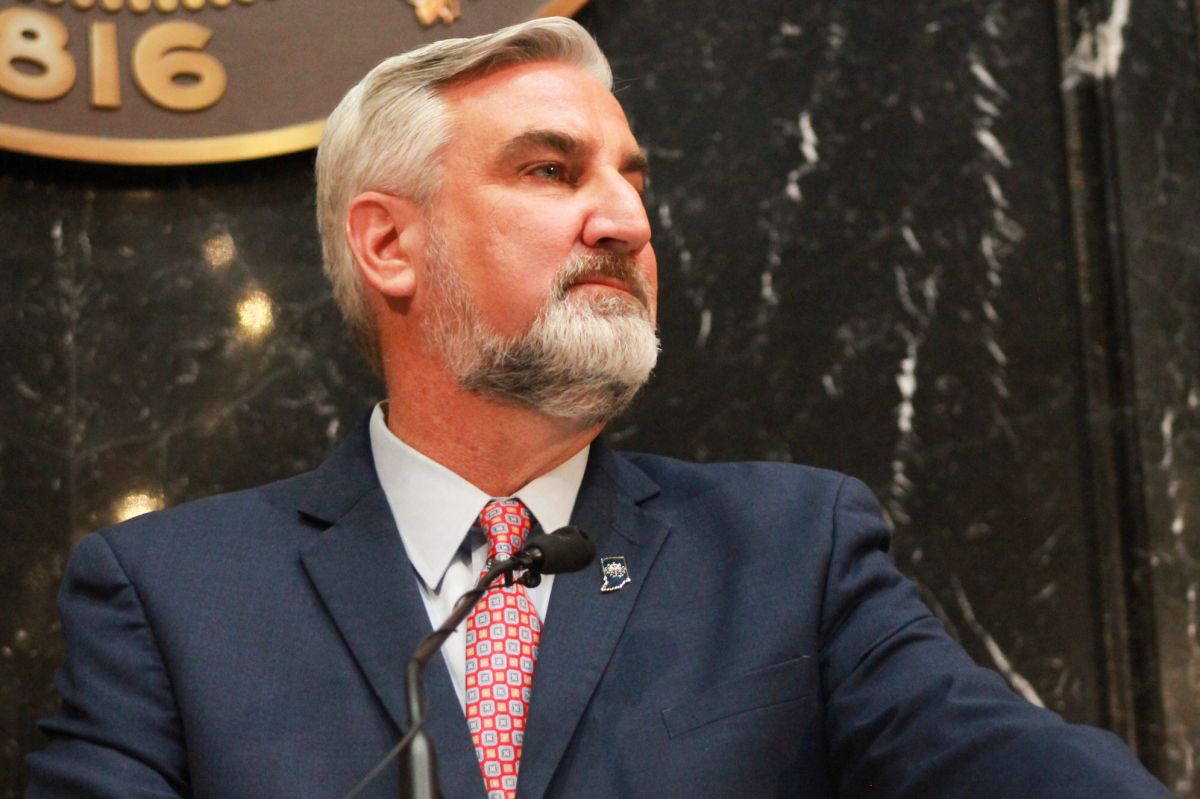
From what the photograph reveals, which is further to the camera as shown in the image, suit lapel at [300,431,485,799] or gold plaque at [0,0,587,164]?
gold plaque at [0,0,587,164]

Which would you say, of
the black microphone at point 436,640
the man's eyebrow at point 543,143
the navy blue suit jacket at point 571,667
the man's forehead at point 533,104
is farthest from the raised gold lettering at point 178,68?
the black microphone at point 436,640

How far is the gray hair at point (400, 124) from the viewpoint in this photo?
5.70 feet

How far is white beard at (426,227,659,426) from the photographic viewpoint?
1.60 metres

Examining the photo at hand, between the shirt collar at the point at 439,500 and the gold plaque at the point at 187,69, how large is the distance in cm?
51

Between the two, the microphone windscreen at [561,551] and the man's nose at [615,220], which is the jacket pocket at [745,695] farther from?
the man's nose at [615,220]

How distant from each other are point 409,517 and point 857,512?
0.52m

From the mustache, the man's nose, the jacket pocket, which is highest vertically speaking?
the man's nose

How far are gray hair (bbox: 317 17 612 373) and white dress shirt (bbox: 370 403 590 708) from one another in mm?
235

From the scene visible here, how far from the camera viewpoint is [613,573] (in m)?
1.57

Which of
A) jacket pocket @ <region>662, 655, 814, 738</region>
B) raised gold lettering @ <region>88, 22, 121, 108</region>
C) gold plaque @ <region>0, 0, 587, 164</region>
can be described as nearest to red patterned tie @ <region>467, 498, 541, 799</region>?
jacket pocket @ <region>662, 655, 814, 738</region>

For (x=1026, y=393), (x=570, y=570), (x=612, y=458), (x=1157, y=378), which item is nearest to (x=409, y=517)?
(x=612, y=458)

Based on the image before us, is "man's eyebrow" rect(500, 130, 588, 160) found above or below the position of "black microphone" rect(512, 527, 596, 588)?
above

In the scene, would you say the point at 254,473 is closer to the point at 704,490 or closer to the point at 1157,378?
the point at 704,490

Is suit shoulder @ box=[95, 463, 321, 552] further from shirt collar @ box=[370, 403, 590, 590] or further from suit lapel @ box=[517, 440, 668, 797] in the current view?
suit lapel @ box=[517, 440, 668, 797]
